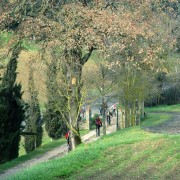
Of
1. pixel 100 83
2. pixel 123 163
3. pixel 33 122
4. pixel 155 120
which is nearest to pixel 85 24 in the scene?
pixel 123 163

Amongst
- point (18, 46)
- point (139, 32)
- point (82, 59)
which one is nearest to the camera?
point (139, 32)

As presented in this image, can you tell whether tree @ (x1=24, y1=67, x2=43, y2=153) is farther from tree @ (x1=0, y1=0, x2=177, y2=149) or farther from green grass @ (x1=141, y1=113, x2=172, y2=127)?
tree @ (x1=0, y1=0, x2=177, y2=149)

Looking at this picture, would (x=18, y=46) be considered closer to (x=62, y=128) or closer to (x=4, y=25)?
(x=4, y=25)

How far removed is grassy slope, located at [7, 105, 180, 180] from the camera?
31.6ft

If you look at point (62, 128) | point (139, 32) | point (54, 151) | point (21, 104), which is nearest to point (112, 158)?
point (139, 32)

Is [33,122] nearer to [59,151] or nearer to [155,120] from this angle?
[59,151]

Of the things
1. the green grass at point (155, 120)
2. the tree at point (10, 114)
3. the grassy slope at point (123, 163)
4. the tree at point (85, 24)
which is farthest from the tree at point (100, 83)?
the grassy slope at point (123, 163)

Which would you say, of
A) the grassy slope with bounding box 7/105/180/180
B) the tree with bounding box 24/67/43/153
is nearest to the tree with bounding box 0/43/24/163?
the tree with bounding box 24/67/43/153

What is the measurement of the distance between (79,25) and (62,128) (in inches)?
716

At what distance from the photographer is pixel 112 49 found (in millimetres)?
16781

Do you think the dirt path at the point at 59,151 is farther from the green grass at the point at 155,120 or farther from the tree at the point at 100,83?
the tree at the point at 100,83

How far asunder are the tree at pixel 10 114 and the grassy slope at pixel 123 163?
31.7ft

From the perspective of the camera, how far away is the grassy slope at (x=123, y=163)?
9617mm

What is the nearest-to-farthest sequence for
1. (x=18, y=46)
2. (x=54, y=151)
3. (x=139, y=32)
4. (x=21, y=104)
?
(x=139, y=32)
(x=18, y=46)
(x=21, y=104)
(x=54, y=151)
